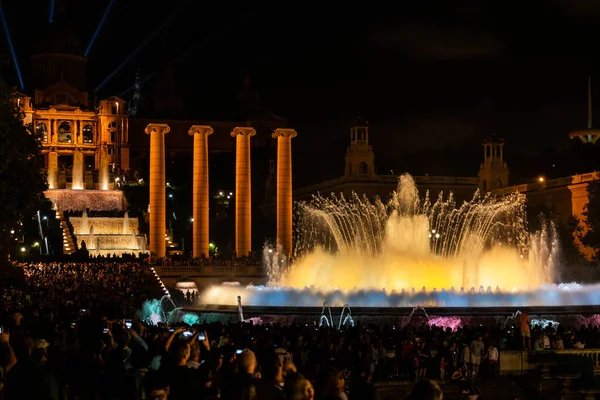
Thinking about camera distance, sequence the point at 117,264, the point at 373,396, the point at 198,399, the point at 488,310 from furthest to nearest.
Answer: the point at 117,264 → the point at 488,310 → the point at 198,399 → the point at 373,396

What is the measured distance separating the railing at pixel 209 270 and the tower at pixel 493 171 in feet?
172

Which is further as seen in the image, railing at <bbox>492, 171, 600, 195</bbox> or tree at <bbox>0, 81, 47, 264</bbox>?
railing at <bbox>492, 171, 600, 195</bbox>

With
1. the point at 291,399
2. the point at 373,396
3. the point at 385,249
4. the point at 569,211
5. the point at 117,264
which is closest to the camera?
the point at 291,399

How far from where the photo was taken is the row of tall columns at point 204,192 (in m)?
78.8

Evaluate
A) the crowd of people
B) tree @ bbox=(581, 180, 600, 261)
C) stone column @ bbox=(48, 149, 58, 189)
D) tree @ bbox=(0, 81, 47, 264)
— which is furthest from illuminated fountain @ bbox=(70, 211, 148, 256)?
the crowd of people

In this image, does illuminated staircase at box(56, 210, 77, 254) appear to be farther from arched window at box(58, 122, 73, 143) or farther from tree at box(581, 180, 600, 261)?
tree at box(581, 180, 600, 261)

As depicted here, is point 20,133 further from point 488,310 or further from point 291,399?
point 291,399

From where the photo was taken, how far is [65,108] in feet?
443

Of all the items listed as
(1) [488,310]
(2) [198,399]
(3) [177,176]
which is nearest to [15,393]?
(2) [198,399]

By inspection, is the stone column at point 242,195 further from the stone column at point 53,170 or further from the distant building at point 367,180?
the distant building at point 367,180

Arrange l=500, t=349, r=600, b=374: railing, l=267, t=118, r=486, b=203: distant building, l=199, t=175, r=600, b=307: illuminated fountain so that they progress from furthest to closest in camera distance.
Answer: l=267, t=118, r=486, b=203: distant building < l=199, t=175, r=600, b=307: illuminated fountain < l=500, t=349, r=600, b=374: railing

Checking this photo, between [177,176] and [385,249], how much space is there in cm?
8625

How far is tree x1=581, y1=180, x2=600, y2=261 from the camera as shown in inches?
3278

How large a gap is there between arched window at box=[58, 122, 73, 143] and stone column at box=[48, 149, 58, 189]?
4902 millimetres
